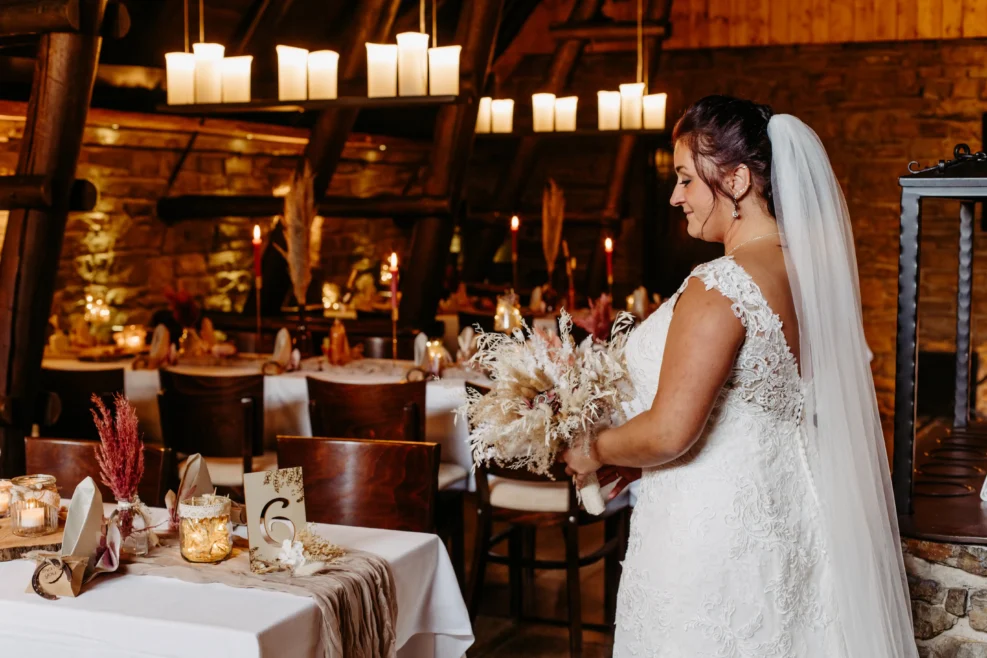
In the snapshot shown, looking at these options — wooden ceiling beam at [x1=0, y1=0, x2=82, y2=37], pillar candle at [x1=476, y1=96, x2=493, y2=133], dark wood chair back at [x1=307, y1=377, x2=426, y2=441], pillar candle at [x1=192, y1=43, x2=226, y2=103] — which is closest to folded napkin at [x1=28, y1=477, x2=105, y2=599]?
dark wood chair back at [x1=307, y1=377, x2=426, y2=441]

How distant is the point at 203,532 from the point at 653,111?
18.6 ft

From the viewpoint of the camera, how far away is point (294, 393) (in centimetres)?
503

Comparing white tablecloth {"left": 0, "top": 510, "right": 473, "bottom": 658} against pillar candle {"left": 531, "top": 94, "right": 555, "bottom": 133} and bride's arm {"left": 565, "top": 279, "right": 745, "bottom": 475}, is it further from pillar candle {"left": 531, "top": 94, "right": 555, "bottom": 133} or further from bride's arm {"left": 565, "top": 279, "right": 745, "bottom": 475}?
pillar candle {"left": 531, "top": 94, "right": 555, "bottom": 133}

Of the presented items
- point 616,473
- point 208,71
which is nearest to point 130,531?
point 616,473

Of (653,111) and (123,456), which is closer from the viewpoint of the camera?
(123,456)

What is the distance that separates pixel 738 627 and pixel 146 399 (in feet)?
11.9

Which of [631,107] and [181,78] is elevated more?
[631,107]

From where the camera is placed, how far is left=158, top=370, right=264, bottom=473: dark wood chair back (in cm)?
420

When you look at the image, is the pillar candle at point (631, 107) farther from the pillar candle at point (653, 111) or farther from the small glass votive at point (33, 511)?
the small glass votive at point (33, 511)

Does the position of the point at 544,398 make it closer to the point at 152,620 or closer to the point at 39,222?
the point at 152,620

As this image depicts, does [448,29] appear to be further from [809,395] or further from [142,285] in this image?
[809,395]

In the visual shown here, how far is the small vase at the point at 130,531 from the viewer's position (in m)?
2.42

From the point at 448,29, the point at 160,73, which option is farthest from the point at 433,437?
the point at 448,29

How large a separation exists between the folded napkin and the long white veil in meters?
1.47
